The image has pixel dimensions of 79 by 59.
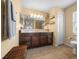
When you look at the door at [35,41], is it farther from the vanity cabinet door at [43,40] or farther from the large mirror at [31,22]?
the large mirror at [31,22]

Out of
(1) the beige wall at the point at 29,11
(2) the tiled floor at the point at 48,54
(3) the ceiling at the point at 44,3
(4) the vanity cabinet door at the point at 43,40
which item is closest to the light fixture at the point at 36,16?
(1) the beige wall at the point at 29,11

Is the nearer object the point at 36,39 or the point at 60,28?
the point at 36,39

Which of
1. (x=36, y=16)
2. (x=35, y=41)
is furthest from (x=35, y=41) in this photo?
(x=36, y=16)

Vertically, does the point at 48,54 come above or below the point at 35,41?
below

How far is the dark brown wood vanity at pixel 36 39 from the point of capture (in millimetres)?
4773

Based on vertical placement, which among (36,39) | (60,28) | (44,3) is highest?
(44,3)

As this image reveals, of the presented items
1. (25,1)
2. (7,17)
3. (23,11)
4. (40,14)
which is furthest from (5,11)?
(40,14)

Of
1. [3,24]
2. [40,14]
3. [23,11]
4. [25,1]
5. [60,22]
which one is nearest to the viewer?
[3,24]

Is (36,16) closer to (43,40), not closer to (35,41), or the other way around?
(43,40)

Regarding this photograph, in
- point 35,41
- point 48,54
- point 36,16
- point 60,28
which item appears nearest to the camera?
point 48,54

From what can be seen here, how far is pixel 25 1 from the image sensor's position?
463 cm

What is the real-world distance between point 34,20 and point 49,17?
45.6 inches

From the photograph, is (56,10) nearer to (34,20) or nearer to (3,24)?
(34,20)

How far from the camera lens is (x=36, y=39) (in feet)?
17.1
